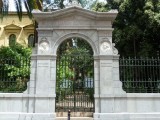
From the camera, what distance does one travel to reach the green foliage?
12607 mm

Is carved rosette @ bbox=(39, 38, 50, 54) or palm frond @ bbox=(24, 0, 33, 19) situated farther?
palm frond @ bbox=(24, 0, 33, 19)

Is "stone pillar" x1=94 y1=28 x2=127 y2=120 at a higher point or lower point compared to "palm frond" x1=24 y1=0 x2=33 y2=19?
lower

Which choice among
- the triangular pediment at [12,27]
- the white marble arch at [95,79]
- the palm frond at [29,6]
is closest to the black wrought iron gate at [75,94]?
the white marble arch at [95,79]

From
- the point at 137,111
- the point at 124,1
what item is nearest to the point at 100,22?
the point at 137,111

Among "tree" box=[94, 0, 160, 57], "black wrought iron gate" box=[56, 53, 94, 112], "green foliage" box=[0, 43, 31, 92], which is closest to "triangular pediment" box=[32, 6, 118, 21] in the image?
"black wrought iron gate" box=[56, 53, 94, 112]

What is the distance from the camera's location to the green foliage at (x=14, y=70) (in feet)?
41.4

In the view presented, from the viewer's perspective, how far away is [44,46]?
39.4 feet

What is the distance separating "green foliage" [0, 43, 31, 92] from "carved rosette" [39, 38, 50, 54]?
949 mm

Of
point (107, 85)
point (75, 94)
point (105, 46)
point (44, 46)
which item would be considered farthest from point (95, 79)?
point (44, 46)

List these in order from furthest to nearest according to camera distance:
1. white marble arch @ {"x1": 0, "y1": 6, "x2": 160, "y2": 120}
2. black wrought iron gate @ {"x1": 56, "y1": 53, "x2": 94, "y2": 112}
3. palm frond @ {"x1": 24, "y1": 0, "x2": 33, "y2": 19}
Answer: palm frond @ {"x1": 24, "y1": 0, "x2": 33, "y2": 19}
black wrought iron gate @ {"x1": 56, "y1": 53, "x2": 94, "y2": 112}
white marble arch @ {"x1": 0, "y1": 6, "x2": 160, "y2": 120}

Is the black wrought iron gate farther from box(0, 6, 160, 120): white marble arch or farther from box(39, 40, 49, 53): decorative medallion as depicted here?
box(39, 40, 49, 53): decorative medallion

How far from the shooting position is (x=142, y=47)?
1917cm

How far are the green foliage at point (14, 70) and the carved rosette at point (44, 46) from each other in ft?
3.11

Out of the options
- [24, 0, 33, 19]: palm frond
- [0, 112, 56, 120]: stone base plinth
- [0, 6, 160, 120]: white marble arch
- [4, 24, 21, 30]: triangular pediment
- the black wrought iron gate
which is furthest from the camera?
[4, 24, 21, 30]: triangular pediment
